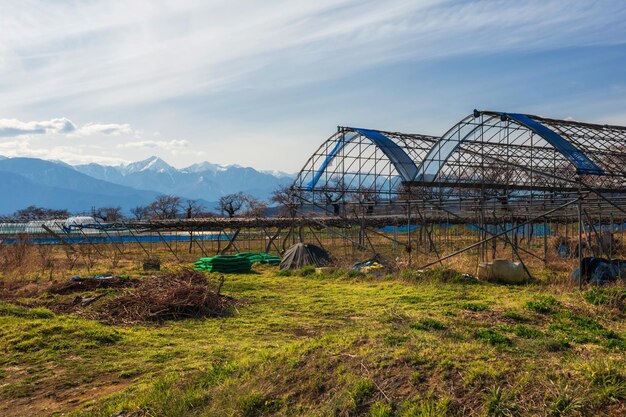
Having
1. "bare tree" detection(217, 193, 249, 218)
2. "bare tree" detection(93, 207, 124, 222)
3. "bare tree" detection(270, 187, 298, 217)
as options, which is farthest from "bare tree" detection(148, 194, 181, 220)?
"bare tree" detection(270, 187, 298, 217)

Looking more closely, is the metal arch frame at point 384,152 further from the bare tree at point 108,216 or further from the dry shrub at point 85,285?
the bare tree at point 108,216

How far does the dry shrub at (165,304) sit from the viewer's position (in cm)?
1024

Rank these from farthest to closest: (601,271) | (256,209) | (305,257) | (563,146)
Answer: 1. (256,209)
2. (563,146)
3. (305,257)
4. (601,271)

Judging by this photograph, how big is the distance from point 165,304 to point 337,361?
220 inches

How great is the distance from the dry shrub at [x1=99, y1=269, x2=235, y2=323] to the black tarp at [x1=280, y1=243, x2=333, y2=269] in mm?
7479

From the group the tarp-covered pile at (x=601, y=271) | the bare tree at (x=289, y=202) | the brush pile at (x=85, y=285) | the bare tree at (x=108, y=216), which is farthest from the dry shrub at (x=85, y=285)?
the bare tree at (x=108, y=216)

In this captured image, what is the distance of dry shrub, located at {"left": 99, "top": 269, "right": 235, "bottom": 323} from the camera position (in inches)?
403

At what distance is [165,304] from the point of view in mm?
10406

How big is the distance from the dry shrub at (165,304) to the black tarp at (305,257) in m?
7.48

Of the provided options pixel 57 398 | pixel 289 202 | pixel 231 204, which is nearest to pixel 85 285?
pixel 57 398

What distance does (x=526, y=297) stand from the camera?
35.1 feet

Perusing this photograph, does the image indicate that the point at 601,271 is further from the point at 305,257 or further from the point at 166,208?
the point at 166,208

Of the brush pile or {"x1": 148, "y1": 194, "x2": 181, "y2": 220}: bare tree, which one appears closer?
the brush pile

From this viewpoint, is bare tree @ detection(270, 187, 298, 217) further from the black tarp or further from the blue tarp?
the blue tarp
